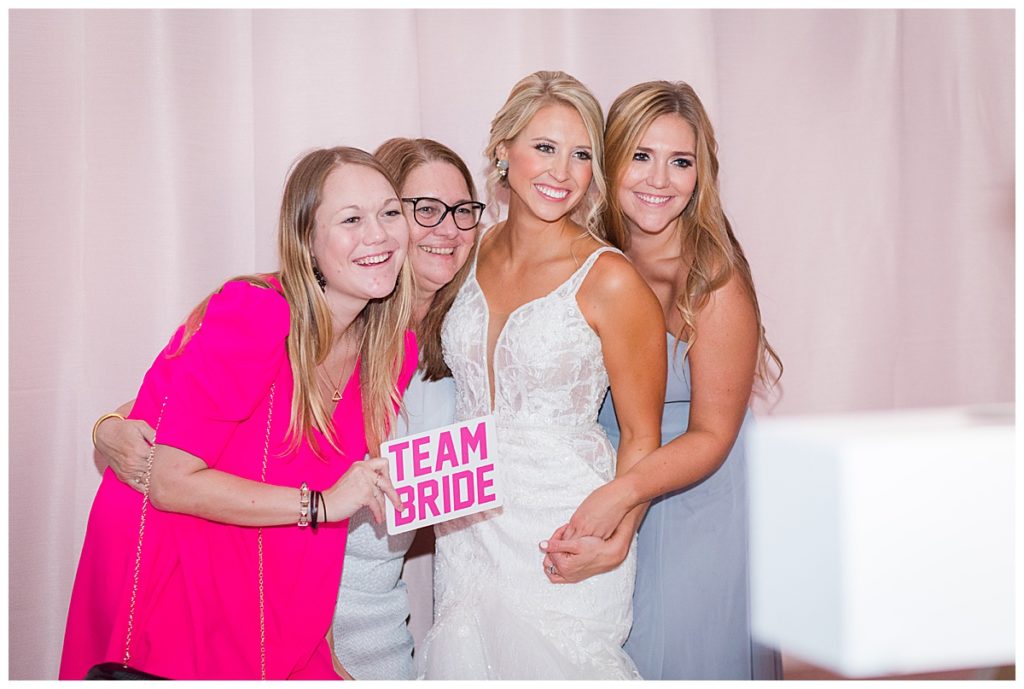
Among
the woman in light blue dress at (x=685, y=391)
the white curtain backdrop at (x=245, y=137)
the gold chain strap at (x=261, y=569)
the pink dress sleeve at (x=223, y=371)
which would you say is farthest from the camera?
the white curtain backdrop at (x=245, y=137)

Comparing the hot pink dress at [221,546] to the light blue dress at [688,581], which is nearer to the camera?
the hot pink dress at [221,546]

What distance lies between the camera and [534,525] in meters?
1.55

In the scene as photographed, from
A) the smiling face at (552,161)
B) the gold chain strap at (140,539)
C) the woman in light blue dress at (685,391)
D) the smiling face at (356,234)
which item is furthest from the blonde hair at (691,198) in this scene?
the gold chain strap at (140,539)

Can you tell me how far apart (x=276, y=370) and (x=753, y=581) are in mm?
1152

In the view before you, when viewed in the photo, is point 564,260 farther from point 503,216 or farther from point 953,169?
point 953,169

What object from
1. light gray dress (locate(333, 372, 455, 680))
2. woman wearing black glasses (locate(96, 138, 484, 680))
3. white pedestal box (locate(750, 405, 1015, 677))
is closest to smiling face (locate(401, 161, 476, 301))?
woman wearing black glasses (locate(96, 138, 484, 680))

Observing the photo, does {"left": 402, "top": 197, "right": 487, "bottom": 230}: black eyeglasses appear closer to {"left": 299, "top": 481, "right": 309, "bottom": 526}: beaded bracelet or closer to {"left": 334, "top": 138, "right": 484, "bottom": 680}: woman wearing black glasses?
{"left": 334, "top": 138, "right": 484, "bottom": 680}: woman wearing black glasses

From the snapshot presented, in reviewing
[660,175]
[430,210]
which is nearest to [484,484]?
[430,210]

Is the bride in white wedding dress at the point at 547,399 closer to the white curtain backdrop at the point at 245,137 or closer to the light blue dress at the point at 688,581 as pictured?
the light blue dress at the point at 688,581

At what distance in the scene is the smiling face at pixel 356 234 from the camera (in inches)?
57.8

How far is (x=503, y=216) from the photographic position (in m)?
1.81

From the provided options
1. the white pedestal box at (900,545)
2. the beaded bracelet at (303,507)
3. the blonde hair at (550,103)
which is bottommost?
the white pedestal box at (900,545)

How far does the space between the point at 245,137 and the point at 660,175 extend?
0.81 meters

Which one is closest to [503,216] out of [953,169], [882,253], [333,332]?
[333,332]
